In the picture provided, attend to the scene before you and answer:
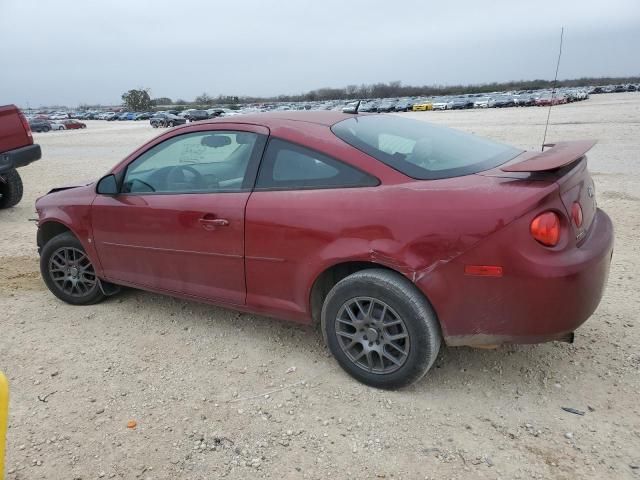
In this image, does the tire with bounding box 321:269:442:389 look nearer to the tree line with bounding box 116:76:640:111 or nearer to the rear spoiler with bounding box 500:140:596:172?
the rear spoiler with bounding box 500:140:596:172

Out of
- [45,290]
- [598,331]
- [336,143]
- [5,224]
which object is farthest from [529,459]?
[5,224]

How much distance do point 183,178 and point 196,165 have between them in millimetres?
127

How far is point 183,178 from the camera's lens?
3.62 meters

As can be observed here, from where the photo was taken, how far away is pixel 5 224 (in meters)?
7.59

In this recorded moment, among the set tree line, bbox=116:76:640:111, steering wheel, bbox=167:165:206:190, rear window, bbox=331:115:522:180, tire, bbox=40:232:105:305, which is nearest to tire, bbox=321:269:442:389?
rear window, bbox=331:115:522:180

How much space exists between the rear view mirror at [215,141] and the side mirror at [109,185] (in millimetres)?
753

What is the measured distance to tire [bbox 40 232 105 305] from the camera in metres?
4.30

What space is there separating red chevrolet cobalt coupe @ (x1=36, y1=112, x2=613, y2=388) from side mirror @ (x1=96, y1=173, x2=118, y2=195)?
0.4 inches

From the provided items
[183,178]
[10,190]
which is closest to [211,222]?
[183,178]

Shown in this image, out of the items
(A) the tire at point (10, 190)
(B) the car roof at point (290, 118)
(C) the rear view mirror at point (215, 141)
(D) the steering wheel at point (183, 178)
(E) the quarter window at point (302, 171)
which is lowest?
(A) the tire at point (10, 190)

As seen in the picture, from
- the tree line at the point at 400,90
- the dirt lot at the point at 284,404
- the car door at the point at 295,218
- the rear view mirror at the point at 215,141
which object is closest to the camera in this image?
the dirt lot at the point at 284,404

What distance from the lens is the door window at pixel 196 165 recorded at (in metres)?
3.35

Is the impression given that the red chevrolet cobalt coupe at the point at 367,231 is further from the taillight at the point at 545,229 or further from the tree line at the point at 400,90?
the tree line at the point at 400,90

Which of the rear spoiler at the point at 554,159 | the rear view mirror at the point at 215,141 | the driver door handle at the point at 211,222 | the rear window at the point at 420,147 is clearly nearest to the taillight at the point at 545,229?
the rear spoiler at the point at 554,159
